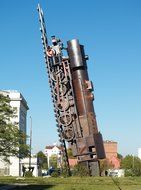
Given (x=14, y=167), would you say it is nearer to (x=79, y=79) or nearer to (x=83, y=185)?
(x=79, y=79)

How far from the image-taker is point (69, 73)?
55.4 m

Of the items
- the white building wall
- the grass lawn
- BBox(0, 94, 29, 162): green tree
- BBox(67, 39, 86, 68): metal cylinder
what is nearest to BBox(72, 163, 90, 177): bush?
BBox(0, 94, 29, 162): green tree

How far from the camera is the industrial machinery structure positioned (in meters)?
55.3

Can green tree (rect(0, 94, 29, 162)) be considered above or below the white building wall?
below

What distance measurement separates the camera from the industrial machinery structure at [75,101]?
2179 inches

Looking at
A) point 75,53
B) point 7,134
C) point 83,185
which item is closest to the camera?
point 83,185

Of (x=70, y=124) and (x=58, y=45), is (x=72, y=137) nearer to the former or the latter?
(x=70, y=124)

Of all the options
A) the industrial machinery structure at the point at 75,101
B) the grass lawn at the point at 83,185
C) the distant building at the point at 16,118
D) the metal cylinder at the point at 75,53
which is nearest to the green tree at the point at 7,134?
the grass lawn at the point at 83,185

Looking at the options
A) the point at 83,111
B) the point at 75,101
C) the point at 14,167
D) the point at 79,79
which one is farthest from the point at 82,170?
the point at 14,167

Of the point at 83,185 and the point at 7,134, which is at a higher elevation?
the point at 7,134

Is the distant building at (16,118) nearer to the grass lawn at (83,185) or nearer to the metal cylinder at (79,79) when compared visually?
the metal cylinder at (79,79)

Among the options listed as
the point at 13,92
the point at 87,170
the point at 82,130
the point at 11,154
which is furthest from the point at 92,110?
the point at 13,92

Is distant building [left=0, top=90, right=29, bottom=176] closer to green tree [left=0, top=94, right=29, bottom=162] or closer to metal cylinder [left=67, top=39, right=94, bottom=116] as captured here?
metal cylinder [left=67, top=39, right=94, bottom=116]

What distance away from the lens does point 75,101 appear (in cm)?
5559
